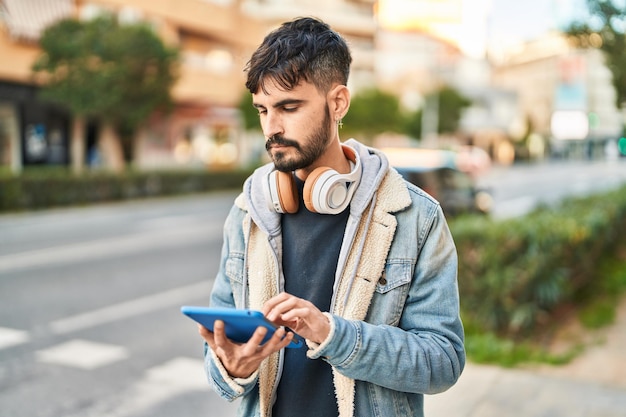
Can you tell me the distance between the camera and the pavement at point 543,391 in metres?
4.44

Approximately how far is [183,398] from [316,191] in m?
3.75

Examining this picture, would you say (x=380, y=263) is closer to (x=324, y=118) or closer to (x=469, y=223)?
(x=324, y=118)

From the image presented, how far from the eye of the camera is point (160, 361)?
5.91 meters

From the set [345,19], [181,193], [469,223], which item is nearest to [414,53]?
[345,19]

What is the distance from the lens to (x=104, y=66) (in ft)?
71.7

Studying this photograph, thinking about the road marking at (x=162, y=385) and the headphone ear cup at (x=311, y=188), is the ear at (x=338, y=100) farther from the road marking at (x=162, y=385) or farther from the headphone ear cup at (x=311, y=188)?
the road marking at (x=162, y=385)

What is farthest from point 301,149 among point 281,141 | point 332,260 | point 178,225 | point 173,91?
point 173,91

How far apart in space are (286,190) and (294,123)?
0.18 meters

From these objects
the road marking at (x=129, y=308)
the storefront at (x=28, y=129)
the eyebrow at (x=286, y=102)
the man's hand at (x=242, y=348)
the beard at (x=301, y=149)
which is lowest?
the road marking at (x=129, y=308)

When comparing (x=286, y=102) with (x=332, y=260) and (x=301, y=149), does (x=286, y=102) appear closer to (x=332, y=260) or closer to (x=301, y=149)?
(x=301, y=149)

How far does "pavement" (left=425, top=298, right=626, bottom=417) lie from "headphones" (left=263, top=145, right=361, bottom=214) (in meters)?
3.00

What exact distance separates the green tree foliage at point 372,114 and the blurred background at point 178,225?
0.13m

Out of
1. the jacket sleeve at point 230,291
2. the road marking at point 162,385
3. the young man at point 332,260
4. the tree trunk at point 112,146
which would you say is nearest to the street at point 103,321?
the road marking at point 162,385

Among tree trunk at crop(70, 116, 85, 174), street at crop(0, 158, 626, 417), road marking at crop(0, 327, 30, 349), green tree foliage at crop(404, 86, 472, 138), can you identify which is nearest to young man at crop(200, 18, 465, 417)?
street at crop(0, 158, 626, 417)
